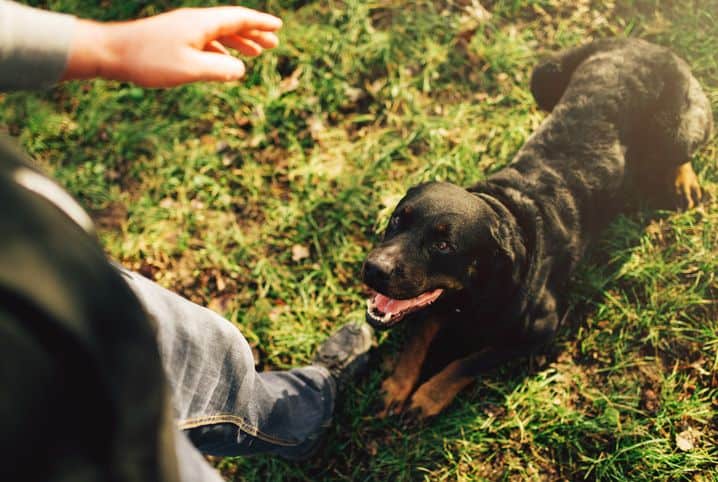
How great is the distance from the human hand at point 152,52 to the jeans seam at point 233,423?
1113 mm

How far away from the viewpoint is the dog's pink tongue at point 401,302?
2.79 meters

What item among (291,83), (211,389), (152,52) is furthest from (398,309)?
(291,83)

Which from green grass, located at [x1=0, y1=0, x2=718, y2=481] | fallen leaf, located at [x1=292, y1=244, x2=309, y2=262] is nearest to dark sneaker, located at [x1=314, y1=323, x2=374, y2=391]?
green grass, located at [x1=0, y1=0, x2=718, y2=481]

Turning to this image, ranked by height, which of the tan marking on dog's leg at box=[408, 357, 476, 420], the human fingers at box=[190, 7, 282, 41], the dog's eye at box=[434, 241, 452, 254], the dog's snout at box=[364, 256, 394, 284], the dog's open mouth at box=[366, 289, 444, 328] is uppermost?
the human fingers at box=[190, 7, 282, 41]

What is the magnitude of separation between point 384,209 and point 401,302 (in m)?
0.98

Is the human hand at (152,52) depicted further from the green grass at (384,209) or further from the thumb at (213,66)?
the green grass at (384,209)

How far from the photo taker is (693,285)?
3.28 metres

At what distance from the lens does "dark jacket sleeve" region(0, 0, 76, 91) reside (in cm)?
133

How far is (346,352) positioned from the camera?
3193 millimetres

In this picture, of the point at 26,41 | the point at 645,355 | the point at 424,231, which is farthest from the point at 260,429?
the point at 645,355

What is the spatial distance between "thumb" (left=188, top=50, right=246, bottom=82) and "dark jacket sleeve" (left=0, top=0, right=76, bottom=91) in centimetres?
32

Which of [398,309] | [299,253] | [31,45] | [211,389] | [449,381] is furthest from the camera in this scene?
[299,253]

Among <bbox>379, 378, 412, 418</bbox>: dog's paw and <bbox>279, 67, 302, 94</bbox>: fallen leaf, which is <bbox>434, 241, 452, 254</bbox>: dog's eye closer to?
<bbox>379, 378, 412, 418</bbox>: dog's paw

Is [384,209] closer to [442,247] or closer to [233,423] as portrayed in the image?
[442,247]
